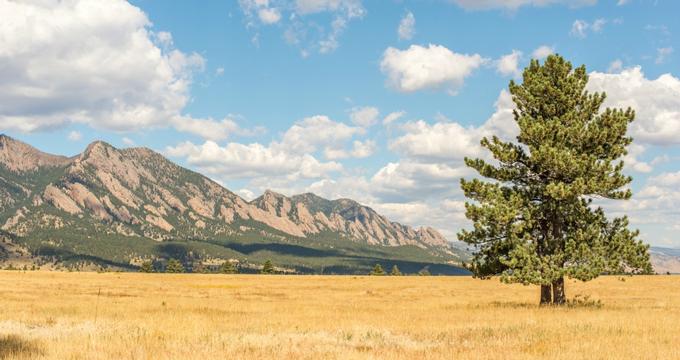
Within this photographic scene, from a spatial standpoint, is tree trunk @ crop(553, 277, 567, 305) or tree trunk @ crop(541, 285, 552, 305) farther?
tree trunk @ crop(541, 285, 552, 305)

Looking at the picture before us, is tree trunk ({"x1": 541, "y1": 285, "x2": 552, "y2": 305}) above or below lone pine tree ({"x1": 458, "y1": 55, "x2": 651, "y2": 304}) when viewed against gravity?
below

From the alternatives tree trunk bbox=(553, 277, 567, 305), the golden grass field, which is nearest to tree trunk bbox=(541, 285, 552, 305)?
tree trunk bbox=(553, 277, 567, 305)

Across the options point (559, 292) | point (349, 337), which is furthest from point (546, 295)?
point (349, 337)

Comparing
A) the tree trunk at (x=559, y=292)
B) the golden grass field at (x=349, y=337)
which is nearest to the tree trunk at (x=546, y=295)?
the tree trunk at (x=559, y=292)

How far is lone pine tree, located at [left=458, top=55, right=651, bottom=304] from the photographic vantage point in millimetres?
25891

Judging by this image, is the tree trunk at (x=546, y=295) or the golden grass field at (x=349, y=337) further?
the tree trunk at (x=546, y=295)

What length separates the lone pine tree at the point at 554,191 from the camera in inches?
1019

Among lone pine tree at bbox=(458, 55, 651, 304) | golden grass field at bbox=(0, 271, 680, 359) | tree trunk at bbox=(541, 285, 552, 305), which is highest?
lone pine tree at bbox=(458, 55, 651, 304)

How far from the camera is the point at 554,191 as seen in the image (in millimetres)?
25469

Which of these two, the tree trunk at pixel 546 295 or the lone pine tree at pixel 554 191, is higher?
the lone pine tree at pixel 554 191

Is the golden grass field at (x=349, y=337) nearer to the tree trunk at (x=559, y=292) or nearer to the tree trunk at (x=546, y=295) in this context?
the tree trunk at (x=559, y=292)

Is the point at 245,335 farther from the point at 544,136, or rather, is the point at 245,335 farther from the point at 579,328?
the point at 544,136

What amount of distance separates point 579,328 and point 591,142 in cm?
1219

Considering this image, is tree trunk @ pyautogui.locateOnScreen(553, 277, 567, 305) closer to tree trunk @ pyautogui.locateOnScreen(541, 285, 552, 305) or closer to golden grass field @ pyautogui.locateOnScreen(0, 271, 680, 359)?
tree trunk @ pyautogui.locateOnScreen(541, 285, 552, 305)
